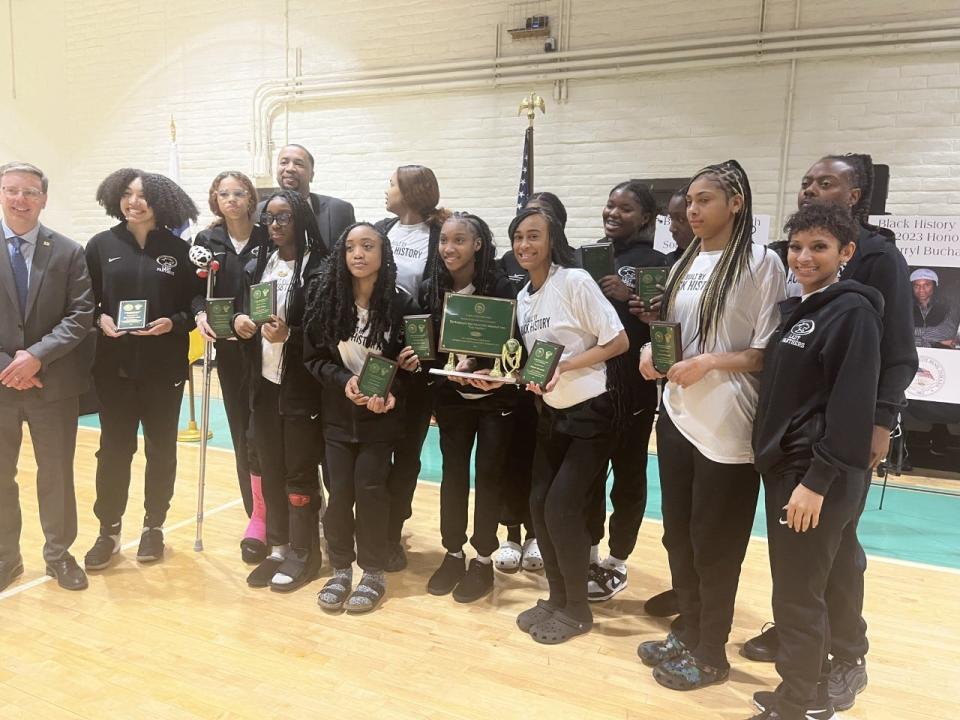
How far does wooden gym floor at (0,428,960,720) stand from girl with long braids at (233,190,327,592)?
164 mm

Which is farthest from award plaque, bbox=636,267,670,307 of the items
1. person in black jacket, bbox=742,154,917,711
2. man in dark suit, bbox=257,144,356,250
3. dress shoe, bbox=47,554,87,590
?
dress shoe, bbox=47,554,87,590

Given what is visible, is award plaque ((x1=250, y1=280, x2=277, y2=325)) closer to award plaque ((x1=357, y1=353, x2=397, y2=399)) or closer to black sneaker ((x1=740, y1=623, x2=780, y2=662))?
award plaque ((x1=357, y1=353, x2=397, y2=399))

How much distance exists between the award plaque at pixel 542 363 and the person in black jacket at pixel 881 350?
89cm

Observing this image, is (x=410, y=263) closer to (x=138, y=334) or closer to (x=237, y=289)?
(x=237, y=289)

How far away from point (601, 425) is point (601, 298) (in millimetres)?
462

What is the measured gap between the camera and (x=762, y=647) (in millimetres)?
2512

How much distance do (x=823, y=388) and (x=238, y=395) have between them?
8.18ft

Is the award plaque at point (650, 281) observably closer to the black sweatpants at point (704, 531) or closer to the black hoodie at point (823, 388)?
the black sweatpants at point (704, 531)

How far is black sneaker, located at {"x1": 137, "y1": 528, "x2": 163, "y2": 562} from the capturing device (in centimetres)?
316

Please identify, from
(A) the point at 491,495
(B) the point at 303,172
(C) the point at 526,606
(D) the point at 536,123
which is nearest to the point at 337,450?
(A) the point at 491,495

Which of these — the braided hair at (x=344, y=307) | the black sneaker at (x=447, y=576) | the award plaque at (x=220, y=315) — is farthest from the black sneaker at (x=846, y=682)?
the award plaque at (x=220, y=315)

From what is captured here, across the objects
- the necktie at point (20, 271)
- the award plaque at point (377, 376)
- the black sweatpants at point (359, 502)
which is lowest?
the black sweatpants at point (359, 502)

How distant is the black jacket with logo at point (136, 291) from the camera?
2.94 meters

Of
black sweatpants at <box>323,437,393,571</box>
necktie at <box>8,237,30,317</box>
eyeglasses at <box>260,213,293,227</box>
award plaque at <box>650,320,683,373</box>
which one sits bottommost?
black sweatpants at <box>323,437,393,571</box>
